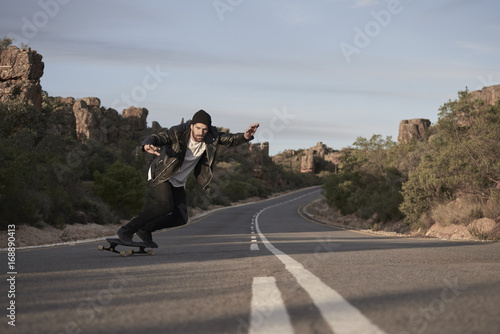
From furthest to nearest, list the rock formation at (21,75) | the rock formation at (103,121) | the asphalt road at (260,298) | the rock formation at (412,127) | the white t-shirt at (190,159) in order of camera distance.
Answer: the rock formation at (412,127)
the rock formation at (103,121)
the rock formation at (21,75)
the white t-shirt at (190,159)
the asphalt road at (260,298)

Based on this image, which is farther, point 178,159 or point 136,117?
point 136,117

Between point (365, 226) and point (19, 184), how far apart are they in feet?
89.9

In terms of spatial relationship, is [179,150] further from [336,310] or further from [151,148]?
[336,310]

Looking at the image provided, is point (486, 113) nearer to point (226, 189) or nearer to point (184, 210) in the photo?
point (184, 210)

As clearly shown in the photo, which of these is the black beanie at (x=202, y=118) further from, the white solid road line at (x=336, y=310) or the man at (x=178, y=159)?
the white solid road line at (x=336, y=310)

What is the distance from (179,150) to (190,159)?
0.87 ft

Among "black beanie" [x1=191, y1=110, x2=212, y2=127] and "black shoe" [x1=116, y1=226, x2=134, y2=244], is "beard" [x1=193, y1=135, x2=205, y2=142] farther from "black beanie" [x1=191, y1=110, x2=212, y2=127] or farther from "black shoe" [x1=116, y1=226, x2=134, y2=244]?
"black shoe" [x1=116, y1=226, x2=134, y2=244]

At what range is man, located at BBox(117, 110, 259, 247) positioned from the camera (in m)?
8.43

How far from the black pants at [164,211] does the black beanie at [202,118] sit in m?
1.10

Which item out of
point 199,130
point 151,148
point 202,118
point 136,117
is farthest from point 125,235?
point 136,117

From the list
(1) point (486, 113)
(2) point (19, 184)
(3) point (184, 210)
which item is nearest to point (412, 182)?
(1) point (486, 113)

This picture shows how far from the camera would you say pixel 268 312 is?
382 centimetres

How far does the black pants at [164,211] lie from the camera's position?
886 cm

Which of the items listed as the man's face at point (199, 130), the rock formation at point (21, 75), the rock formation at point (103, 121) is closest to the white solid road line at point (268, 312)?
the man's face at point (199, 130)
